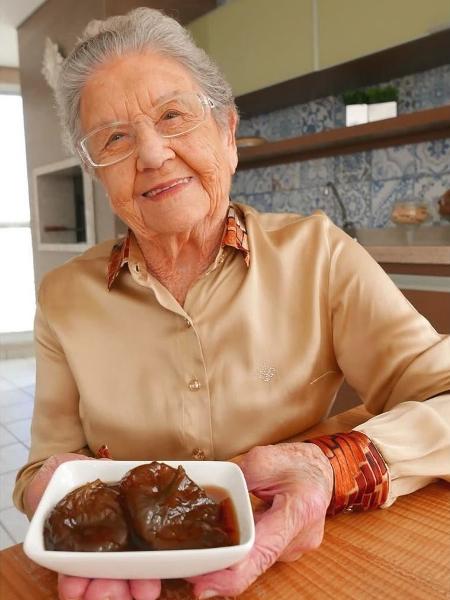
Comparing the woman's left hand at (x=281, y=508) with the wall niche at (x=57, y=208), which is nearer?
the woman's left hand at (x=281, y=508)

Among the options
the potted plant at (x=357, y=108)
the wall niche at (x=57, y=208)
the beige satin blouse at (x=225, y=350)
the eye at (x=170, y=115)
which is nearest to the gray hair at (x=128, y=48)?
the eye at (x=170, y=115)

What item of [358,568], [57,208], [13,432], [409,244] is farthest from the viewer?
[57,208]

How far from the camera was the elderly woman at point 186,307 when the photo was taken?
0.99 m

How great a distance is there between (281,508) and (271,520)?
0.08 ft

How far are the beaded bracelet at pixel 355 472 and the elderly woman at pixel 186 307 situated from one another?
0.21 m

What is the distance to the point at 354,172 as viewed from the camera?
10.4 ft

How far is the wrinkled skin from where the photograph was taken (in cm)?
50

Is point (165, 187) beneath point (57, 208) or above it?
beneath

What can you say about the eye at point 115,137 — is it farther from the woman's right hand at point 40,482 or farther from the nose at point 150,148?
the woman's right hand at point 40,482

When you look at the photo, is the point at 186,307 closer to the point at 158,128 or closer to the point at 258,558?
the point at 158,128

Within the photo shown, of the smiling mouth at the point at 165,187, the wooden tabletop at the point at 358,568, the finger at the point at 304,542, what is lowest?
the wooden tabletop at the point at 358,568

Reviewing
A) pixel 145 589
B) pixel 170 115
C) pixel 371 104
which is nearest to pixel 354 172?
pixel 371 104

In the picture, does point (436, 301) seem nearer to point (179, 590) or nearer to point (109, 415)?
point (109, 415)

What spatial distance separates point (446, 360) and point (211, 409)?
438mm
